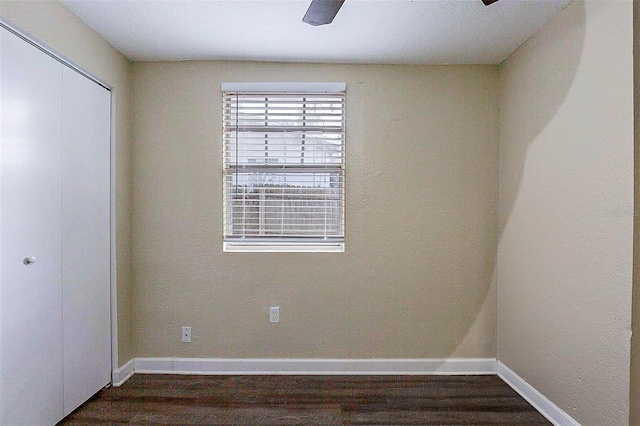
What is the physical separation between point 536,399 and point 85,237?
2.86m

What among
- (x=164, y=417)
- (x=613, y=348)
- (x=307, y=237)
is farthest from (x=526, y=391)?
(x=164, y=417)

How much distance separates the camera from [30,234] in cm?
228

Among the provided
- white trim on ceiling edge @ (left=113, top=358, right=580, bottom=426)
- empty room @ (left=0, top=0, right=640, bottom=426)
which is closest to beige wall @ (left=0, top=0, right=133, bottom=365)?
empty room @ (left=0, top=0, right=640, bottom=426)

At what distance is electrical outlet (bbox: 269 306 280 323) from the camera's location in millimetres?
3406

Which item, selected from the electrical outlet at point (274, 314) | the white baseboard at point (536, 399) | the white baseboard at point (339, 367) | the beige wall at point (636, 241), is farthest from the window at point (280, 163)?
the beige wall at point (636, 241)

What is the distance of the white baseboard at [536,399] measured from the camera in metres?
2.55

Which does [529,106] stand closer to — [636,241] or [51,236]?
[636,241]

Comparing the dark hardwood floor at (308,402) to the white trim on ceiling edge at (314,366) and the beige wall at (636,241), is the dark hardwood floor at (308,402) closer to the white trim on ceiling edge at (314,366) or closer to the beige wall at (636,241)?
the white trim on ceiling edge at (314,366)

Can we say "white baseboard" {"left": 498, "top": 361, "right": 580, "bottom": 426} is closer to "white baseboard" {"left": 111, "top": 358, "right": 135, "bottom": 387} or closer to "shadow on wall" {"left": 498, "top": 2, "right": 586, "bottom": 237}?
"shadow on wall" {"left": 498, "top": 2, "right": 586, "bottom": 237}

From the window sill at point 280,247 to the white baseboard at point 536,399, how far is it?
1417mm

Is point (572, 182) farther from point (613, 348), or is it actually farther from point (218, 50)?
point (218, 50)

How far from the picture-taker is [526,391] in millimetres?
2951

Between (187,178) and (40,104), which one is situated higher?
(40,104)

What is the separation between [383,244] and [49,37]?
237 centimetres
